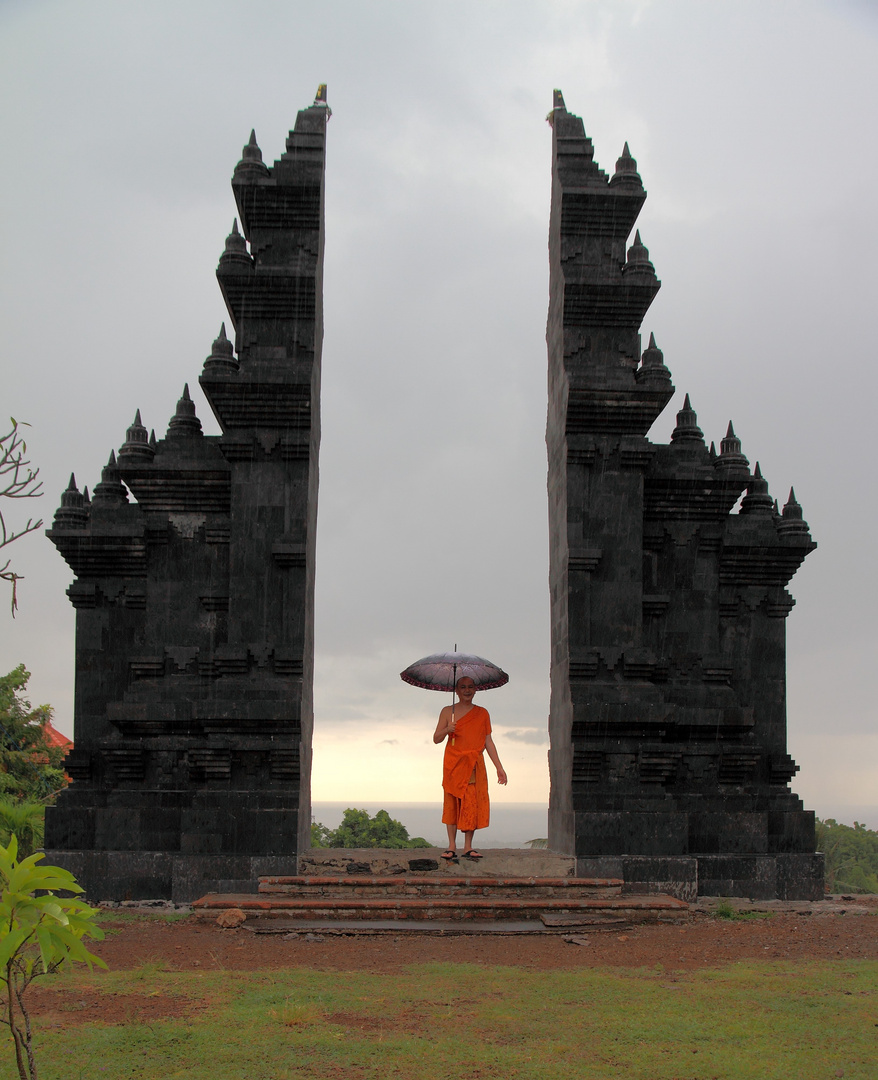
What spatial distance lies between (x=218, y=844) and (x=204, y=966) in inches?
151

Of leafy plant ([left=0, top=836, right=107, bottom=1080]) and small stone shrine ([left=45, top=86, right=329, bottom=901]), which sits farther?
small stone shrine ([left=45, top=86, right=329, bottom=901])

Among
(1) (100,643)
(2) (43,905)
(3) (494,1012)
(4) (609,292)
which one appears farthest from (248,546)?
(2) (43,905)

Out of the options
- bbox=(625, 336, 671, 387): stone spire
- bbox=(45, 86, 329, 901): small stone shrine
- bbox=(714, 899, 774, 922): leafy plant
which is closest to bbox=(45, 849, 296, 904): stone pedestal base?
bbox=(45, 86, 329, 901): small stone shrine

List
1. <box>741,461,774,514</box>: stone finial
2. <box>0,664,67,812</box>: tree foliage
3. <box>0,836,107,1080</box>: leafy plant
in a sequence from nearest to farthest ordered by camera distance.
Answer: <box>0,836,107,1080</box>: leafy plant
<box>741,461,774,514</box>: stone finial
<box>0,664,67,812</box>: tree foliage

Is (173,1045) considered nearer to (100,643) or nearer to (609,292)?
(100,643)

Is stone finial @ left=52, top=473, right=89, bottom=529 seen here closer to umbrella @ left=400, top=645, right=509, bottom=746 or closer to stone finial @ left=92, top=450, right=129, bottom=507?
stone finial @ left=92, top=450, right=129, bottom=507

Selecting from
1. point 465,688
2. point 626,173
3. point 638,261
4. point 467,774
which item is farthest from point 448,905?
point 626,173

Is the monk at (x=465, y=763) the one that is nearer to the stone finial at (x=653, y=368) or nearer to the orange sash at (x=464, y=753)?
the orange sash at (x=464, y=753)

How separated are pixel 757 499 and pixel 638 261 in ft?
12.1

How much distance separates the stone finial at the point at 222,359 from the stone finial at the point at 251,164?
2.22 meters

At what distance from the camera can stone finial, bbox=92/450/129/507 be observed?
14.6m

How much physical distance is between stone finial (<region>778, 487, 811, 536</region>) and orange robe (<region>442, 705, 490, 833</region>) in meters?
5.14

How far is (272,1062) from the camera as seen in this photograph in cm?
612

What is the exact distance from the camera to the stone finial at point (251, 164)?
1451 cm
